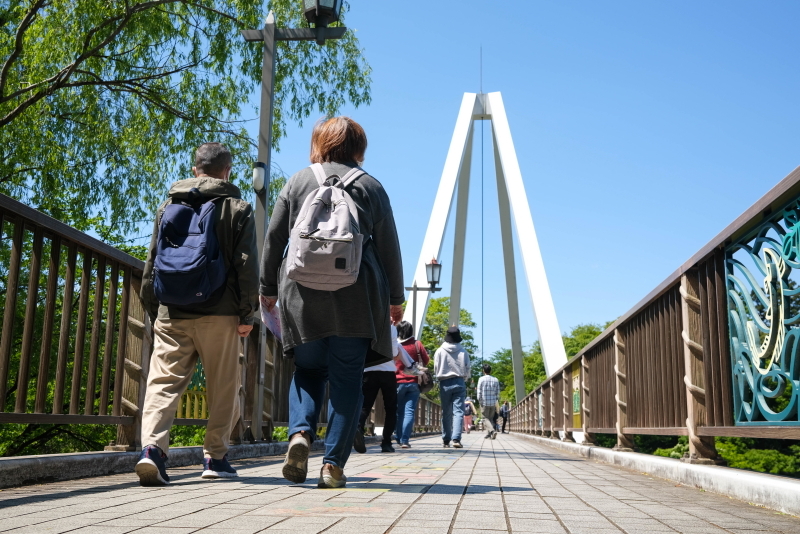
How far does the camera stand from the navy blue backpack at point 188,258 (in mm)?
3809

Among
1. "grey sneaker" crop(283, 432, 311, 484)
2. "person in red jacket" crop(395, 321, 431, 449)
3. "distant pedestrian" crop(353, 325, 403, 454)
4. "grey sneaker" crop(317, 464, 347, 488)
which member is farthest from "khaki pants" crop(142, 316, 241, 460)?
"person in red jacket" crop(395, 321, 431, 449)

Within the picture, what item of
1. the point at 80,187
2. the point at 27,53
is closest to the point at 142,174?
the point at 80,187

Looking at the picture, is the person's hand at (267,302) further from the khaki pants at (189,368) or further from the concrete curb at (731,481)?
the concrete curb at (731,481)

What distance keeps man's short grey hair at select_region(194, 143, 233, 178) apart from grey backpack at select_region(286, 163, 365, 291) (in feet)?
2.94

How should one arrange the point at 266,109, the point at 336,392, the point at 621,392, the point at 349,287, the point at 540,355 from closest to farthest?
A: the point at 349,287 → the point at 336,392 → the point at 621,392 → the point at 266,109 → the point at 540,355

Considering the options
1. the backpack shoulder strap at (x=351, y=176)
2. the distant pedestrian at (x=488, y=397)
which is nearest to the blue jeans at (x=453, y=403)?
the distant pedestrian at (x=488, y=397)

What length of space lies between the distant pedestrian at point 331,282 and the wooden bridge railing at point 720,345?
5.20 ft

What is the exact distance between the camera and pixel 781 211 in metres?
3.34

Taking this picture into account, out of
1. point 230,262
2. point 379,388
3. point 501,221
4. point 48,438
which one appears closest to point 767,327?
point 230,262

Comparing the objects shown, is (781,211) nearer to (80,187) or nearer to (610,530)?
(610,530)

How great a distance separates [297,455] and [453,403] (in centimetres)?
735

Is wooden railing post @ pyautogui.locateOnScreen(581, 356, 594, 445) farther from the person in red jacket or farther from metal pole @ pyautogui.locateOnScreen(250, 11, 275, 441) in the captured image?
metal pole @ pyautogui.locateOnScreen(250, 11, 275, 441)

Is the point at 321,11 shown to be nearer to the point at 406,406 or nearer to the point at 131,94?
the point at 406,406

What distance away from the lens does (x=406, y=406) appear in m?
10.6
